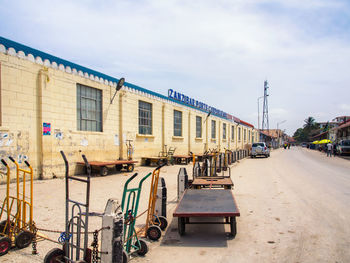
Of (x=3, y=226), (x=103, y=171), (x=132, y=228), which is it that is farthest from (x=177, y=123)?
(x=132, y=228)

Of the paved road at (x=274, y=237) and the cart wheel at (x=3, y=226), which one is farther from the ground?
the cart wheel at (x=3, y=226)

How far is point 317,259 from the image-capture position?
12.8 feet

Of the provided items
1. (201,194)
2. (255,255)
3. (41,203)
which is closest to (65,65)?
(41,203)

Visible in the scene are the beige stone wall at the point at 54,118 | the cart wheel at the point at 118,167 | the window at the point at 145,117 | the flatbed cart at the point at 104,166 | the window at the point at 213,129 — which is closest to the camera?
the beige stone wall at the point at 54,118

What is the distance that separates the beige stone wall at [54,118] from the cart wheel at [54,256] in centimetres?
707

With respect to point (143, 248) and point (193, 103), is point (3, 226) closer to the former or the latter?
point (143, 248)

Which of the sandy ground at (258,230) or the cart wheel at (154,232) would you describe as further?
the cart wheel at (154,232)

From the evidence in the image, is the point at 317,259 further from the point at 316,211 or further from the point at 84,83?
the point at 84,83

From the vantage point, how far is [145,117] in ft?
58.4

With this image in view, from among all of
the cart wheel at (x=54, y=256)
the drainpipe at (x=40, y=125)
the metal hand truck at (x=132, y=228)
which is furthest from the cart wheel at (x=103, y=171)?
the cart wheel at (x=54, y=256)

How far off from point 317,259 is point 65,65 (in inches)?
442

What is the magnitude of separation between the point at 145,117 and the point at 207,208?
13230 millimetres

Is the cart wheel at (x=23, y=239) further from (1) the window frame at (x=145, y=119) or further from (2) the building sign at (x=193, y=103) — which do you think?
(2) the building sign at (x=193, y=103)

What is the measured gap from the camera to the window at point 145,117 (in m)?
17.3
